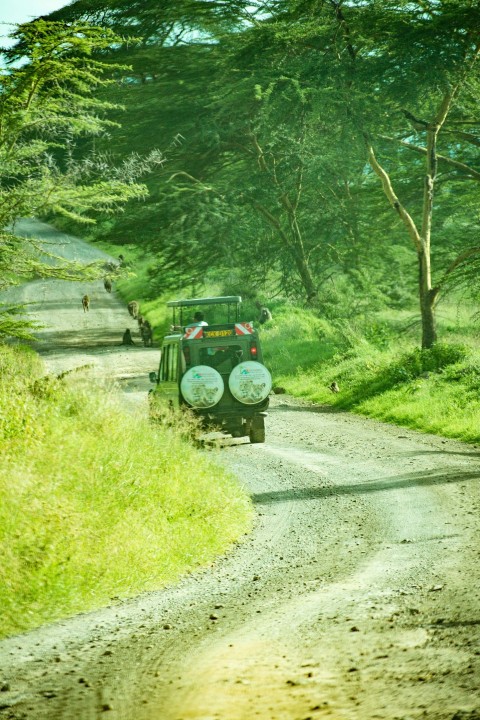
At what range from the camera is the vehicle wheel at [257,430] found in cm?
1612

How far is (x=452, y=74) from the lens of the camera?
67.3 feet

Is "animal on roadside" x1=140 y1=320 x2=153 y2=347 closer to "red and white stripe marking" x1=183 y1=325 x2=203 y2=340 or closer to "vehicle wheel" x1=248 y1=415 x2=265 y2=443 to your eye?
"vehicle wheel" x1=248 y1=415 x2=265 y2=443

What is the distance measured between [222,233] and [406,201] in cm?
608

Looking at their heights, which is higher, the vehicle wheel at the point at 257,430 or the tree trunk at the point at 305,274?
the tree trunk at the point at 305,274

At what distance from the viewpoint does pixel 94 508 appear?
28.6 feet

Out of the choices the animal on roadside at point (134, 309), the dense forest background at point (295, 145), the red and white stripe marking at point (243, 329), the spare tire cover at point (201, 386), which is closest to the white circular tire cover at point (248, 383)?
the spare tire cover at point (201, 386)

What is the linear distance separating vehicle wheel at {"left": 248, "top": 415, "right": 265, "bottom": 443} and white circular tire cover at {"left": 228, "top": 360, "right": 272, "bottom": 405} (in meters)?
0.79

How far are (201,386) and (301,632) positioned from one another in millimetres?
9103

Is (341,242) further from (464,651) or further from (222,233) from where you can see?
(464,651)

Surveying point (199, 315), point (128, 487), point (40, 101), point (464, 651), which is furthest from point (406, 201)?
point (464, 651)

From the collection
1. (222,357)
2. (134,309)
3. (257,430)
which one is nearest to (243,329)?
(222,357)

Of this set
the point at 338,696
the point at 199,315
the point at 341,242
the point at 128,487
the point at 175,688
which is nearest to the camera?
the point at 338,696

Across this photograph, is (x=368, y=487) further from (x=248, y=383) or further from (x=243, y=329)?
(x=243, y=329)

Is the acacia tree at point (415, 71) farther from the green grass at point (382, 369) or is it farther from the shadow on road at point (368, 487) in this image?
the shadow on road at point (368, 487)
